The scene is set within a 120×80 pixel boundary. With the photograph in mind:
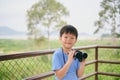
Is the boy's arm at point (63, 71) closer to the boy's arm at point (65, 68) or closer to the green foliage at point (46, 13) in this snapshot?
the boy's arm at point (65, 68)

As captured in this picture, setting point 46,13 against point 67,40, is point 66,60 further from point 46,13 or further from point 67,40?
point 46,13

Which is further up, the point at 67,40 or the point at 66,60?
the point at 67,40

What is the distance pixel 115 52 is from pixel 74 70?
683 centimetres

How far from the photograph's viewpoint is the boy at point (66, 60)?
4.83 ft

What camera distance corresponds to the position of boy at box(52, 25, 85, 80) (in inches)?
57.9

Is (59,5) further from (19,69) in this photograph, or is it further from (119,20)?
(19,69)

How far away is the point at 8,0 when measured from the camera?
25.5 m

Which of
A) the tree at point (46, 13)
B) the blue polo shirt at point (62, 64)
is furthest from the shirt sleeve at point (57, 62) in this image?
the tree at point (46, 13)

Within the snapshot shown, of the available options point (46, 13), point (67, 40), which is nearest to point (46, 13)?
point (46, 13)

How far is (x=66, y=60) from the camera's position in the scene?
4.99 ft

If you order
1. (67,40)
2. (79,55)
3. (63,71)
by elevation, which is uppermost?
(67,40)

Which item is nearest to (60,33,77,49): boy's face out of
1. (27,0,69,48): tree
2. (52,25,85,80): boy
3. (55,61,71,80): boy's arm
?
(52,25,85,80): boy

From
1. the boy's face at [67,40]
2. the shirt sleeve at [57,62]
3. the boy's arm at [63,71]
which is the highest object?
the boy's face at [67,40]

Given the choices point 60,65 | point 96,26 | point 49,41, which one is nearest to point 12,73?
point 60,65
